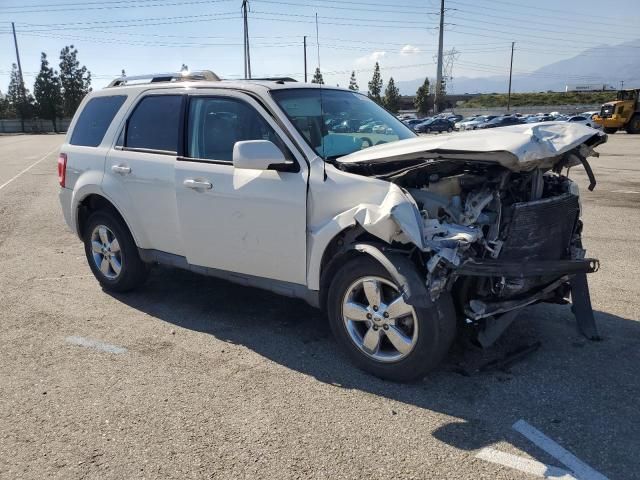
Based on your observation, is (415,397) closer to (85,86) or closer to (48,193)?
(48,193)

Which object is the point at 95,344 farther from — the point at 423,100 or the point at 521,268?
the point at 423,100

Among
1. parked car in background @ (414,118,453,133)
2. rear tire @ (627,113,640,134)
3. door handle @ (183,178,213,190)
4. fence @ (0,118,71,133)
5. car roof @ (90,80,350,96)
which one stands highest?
car roof @ (90,80,350,96)

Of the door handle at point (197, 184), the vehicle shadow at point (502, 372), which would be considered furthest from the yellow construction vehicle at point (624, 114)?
the door handle at point (197, 184)

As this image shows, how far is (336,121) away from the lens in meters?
4.45

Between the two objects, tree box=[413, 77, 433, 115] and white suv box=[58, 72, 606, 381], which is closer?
white suv box=[58, 72, 606, 381]

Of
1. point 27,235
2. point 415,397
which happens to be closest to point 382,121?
point 415,397

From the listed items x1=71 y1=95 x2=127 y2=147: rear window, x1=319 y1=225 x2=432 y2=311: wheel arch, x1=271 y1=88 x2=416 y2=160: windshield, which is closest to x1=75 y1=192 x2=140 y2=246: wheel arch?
x1=71 y1=95 x2=127 y2=147: rear window

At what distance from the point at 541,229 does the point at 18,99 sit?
320ft

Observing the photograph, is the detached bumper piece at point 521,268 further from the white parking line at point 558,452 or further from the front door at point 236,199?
the front door at point 236,199

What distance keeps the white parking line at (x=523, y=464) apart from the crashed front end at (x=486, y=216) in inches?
34.8

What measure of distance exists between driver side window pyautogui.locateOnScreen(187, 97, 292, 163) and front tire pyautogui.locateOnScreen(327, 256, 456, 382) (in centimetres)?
124

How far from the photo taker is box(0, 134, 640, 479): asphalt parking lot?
2863mm

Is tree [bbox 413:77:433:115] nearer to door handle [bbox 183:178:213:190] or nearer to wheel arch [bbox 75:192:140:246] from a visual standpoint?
wheel arch [bbox 75:192:140:246]

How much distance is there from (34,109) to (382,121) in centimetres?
9301
